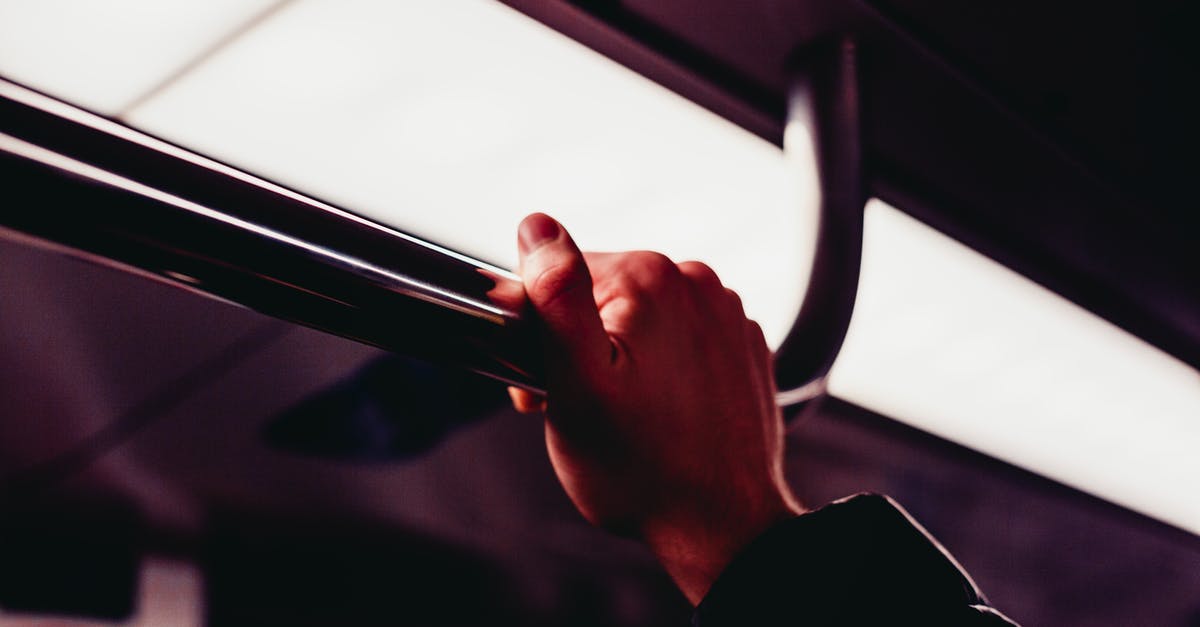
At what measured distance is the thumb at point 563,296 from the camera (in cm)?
33

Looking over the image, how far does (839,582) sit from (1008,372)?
2.56 feet

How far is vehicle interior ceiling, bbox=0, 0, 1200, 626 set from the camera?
2.05ft

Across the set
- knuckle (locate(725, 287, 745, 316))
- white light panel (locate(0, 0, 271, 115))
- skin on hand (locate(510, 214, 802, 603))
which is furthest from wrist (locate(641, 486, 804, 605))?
white light panel (locate(0, 0, 271, 115))

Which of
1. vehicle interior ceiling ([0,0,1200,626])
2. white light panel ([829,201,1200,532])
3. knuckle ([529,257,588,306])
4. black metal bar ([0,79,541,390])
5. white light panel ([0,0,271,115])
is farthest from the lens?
white light panel ([829,201,1200,532])

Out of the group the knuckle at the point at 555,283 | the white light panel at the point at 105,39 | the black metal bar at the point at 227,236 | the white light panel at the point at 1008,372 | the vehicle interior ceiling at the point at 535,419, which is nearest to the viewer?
the black metal bar at the point at 227,236

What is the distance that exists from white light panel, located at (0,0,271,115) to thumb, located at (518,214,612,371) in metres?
0.23

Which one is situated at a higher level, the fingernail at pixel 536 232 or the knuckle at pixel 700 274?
the fingernail at pixel 536 232

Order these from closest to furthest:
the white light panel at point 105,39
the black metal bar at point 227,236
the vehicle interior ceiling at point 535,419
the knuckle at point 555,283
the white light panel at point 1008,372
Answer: the black metal bar at point 227,236 → the knuckle at point 555,283 → the white light panel at point 105,39 → the vehicle interior ceiling at point 535,419 → the white light panel at point 1008,372

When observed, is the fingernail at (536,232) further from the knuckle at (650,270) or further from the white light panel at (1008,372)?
the white light panel at (1008,372)

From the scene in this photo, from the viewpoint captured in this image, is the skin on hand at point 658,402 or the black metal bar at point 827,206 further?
the black metal bar at point 827,206

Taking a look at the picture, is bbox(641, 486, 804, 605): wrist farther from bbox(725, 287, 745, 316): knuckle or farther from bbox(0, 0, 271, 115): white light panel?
bbox(0, 0, 271, 115): white light panel

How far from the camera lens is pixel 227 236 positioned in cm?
23

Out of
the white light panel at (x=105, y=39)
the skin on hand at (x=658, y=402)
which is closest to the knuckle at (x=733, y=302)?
the skin on hand at (x=658, y=402)

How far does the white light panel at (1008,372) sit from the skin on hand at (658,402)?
13.4 inches
